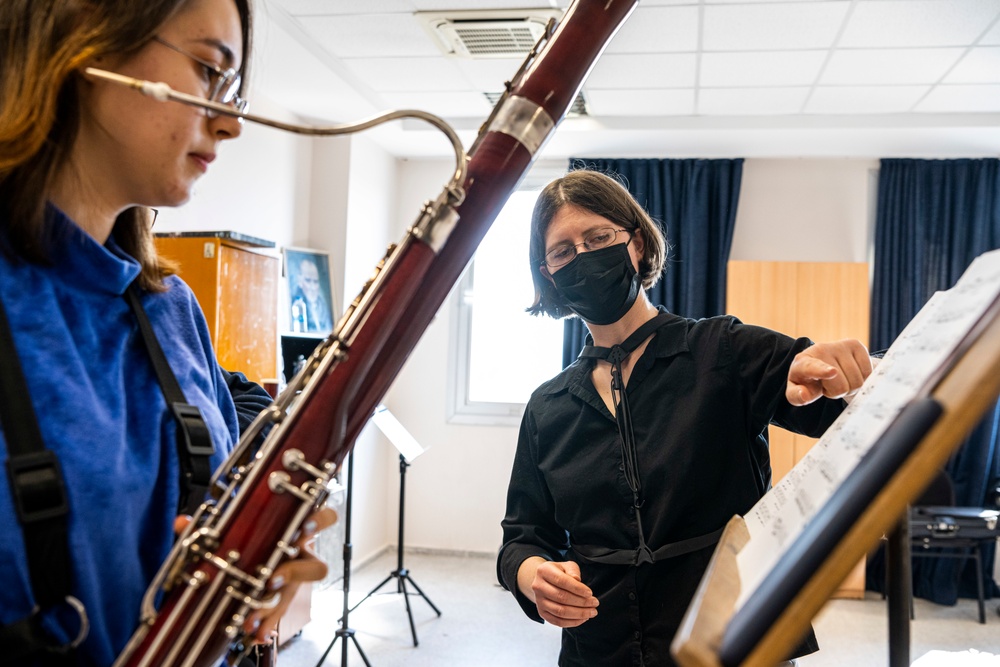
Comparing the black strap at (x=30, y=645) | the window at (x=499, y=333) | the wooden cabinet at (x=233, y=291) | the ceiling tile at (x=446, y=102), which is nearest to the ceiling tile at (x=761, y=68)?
the ceiling tile at (x=446, y=102)

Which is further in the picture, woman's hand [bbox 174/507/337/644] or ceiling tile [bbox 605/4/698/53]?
ceiling tile [bbox 605/4/698/53]

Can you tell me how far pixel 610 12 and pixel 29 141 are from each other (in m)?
0.65

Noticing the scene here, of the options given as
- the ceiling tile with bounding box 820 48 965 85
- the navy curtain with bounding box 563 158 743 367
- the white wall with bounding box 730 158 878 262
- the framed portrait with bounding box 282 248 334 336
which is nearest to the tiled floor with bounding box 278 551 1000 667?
the framed portrait with bounding box 282 248 334 336

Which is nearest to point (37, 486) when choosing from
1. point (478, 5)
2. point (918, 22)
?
point (478, 5)

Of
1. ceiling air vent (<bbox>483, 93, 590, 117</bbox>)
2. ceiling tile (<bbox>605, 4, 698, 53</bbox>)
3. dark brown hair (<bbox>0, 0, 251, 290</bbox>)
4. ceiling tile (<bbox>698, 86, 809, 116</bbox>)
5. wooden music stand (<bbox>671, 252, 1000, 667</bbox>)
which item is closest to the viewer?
wooden music stand (<bbox>671, 252, 1000, 667</bbox>)

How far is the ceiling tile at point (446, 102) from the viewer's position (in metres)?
4.57

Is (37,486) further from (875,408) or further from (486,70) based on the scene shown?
(486,70)

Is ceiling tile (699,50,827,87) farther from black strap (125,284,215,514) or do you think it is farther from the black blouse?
black strap (125,284,215,514)

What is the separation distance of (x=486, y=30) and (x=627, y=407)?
2.71 meters

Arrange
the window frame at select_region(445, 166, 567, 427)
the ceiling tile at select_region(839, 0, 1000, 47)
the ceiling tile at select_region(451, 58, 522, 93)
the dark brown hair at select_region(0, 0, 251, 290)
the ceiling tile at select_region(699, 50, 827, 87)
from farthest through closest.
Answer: the window frame at select_region(445, 166, 567, 427), the ceiling tile at select_region(451, 58, 522, 93), the ceiling tile at select_region(699, 50, 827, 87), the ceiling tile at select_region(839, 0, 1000, 47), the dark brown hair at select_region(0, 0, 251, 290)

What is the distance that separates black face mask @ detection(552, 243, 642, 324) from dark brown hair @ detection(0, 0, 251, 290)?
901 mm

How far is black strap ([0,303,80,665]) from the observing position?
2.20 ft

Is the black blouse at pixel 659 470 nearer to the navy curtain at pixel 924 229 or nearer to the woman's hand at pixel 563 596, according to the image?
the woman's hand at pixel 563 596

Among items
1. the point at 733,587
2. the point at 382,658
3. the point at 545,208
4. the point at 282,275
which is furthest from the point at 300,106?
the point at 733,587
